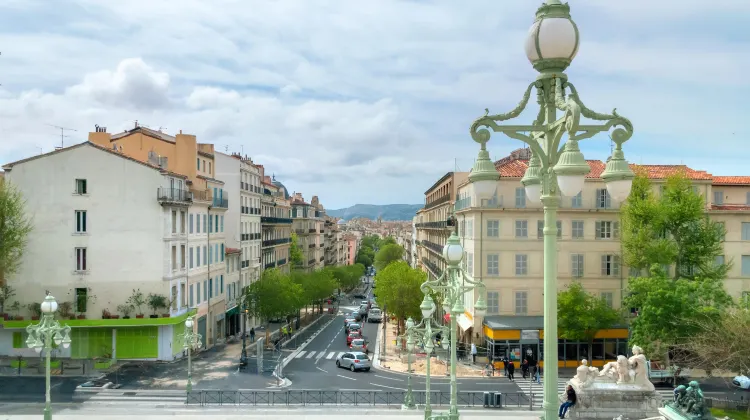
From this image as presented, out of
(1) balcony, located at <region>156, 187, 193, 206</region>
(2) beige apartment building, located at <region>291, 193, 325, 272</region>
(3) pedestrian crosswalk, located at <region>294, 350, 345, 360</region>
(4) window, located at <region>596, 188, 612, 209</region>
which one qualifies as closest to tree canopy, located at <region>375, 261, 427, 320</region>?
(3) pedestrian crosswalk, located at <region>294, 350, 345, 360</region>

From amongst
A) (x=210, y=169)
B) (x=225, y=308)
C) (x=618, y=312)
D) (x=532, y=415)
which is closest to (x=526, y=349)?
(x=618, y=312)

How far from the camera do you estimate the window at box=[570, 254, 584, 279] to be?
1591 inches

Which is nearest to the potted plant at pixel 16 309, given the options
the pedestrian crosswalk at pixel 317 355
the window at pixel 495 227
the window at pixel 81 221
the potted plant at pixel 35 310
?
the potted plant at pixel 35 310

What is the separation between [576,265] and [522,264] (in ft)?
12.0

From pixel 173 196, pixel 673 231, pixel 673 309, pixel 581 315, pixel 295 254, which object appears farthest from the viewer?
pixel 295 254

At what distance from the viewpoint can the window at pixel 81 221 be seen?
3856 cm

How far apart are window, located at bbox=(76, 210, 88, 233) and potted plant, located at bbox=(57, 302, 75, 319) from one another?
182 inches

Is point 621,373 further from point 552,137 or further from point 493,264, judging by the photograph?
point 552,137

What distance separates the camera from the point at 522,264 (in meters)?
40.2

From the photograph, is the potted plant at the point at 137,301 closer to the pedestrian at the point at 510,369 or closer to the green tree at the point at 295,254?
the pedestrian at the point at 510,369

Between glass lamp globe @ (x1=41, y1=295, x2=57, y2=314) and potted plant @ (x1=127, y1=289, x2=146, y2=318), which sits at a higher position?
glass lamp globe @ (x1=41, y1=295, x2=57, y2=314)

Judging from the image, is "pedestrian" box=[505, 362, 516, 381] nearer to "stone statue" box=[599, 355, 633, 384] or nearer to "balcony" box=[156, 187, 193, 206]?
"stone statue" box=[599, 355, 633, 384]

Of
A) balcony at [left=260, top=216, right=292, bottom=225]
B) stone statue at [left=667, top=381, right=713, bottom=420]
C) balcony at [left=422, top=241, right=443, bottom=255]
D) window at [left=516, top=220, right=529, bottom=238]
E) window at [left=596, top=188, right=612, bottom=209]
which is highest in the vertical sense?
window at [left=596, top=188, right=612, bottom=209]

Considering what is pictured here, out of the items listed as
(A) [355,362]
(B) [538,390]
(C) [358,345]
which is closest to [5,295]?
(A) [355,362]
